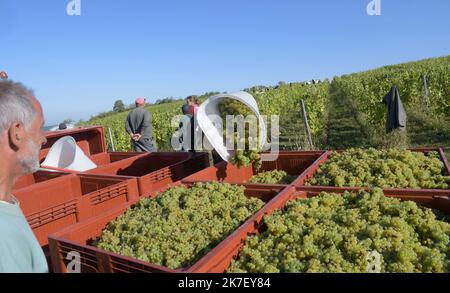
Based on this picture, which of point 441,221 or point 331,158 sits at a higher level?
point 331,158

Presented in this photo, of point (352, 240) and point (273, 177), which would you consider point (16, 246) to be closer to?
point (352, 240)

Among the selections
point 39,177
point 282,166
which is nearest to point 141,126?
point 39,177

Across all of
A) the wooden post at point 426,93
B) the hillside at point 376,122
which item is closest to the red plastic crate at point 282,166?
the hillside at point 376,122

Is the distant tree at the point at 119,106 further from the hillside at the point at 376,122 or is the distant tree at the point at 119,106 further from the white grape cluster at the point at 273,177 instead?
the white grape cluster at the point at 273,177

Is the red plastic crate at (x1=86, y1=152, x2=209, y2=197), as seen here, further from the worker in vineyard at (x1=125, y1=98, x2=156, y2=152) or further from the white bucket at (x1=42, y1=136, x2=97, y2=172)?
the worker in vineyard at (x1=125, y1=98, x2=156, y2=152)

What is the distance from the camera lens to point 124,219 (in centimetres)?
293

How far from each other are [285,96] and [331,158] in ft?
52.5

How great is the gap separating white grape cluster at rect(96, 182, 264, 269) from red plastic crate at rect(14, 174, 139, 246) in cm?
38

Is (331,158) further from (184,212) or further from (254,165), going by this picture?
(184,212)

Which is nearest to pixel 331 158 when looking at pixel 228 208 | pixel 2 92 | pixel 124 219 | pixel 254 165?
pixel 254 165

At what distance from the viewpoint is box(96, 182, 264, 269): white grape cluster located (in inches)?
95.3

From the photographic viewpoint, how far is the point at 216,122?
4461 mm
